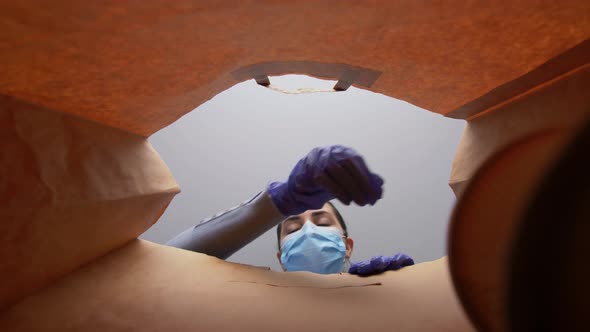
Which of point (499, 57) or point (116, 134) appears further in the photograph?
point (116, 134)

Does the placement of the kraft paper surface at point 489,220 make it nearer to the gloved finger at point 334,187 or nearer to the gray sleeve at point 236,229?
the gloved finger at point 334,187

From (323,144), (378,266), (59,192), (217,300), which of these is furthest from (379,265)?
(323,144)

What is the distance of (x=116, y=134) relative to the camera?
884mm

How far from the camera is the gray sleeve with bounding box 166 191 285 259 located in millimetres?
1399

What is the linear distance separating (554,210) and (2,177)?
0.79 m

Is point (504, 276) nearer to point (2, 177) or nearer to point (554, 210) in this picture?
point (554, 210)

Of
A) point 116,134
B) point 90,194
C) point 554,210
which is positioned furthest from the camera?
point 116,134

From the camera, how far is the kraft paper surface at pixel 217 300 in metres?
0.68

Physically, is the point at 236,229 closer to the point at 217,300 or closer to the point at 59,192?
the point at 217,300

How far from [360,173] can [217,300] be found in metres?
0.53

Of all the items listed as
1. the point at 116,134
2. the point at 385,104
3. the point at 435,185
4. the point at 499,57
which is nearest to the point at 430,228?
the point at 435,185

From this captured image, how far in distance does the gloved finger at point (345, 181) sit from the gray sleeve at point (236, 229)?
0.41 metres

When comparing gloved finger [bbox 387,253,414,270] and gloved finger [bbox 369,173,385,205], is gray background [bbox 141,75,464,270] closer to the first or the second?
gloved finger [bbox 387,253,414,270]

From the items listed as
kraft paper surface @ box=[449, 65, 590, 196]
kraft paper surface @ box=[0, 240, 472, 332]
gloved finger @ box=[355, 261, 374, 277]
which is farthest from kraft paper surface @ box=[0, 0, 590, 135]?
gloved finger @ box=[355, 261, 374, 277]
